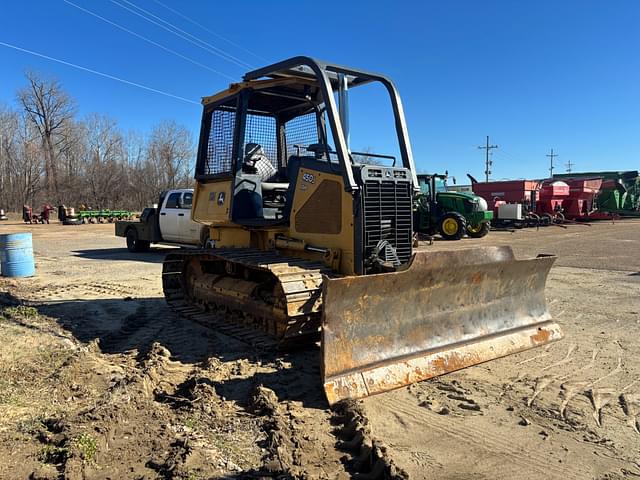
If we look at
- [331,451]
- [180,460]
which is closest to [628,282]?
[331,451]

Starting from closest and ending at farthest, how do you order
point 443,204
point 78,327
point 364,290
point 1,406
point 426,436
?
point 426,436, point 1,406, point 364,290, point 78,327, point 443,204

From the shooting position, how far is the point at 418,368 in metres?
4.40

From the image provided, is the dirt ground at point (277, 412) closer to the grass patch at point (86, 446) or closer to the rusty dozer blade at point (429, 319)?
the grass patch at point (86, 446)

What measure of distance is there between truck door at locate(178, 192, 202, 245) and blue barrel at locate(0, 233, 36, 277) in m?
3.87

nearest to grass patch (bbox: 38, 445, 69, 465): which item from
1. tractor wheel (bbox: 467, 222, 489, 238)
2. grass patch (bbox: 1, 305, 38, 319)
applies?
grass patch (bbox: 1, 305, 38, 319)

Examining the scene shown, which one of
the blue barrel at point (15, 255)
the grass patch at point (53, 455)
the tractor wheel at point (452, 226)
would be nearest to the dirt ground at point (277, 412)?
the grass patch at point (53, 455)

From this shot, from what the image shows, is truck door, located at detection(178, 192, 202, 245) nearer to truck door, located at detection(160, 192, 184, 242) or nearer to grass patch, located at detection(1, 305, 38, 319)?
truck door, located at detection(160, 192, 184, 242)

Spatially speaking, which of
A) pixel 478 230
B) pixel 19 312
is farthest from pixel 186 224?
pixel 478 230

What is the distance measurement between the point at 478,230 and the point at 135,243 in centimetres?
1373

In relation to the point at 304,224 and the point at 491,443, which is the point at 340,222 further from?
the point at 491,443

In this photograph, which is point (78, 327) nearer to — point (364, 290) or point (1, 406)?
point (1, 406)

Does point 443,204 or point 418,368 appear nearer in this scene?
point 418,368

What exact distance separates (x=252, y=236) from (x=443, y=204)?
54.3 ft

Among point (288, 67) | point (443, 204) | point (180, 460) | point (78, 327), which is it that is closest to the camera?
point (180, 460)
